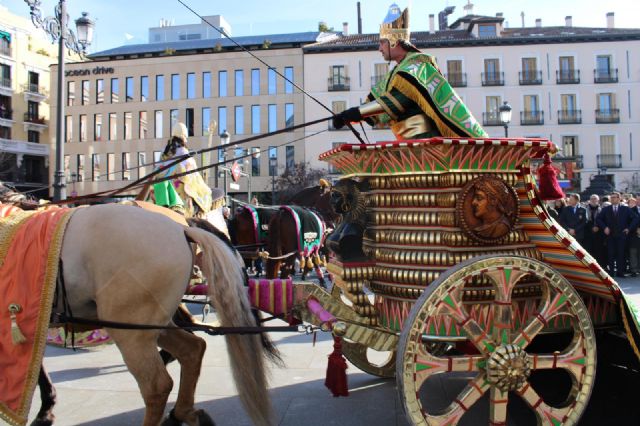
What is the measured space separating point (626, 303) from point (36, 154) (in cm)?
4753

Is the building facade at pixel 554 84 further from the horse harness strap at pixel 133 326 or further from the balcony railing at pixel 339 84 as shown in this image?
the horse harness strap at pixel 133 326

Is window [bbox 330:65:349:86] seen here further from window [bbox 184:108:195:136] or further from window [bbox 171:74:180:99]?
window [bbox 171:74:180:99]

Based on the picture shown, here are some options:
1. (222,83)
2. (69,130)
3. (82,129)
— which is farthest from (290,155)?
(69,130)

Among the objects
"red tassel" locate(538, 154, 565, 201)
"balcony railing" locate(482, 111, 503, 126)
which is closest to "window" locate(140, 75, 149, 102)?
"balcony railing" locate(482, 111, 503, 126)

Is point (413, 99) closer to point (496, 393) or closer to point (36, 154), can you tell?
point (496, 393)

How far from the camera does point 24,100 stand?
42656 mm

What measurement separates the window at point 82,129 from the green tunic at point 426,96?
145 feet

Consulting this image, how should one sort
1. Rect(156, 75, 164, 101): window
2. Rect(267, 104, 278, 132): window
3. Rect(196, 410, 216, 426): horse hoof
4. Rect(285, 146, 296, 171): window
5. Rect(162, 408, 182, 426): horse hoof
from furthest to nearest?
Rect(156, 75, 164, 101): window < Rect(267, 104, 278, 132): window < Rect(285, 146, 296, 171): window < Rect(162, 408, 182, 426): horse hoof < Rect(196, 410, 216, 426): horse hoof

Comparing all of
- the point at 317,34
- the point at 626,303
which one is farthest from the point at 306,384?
the point at 317,34

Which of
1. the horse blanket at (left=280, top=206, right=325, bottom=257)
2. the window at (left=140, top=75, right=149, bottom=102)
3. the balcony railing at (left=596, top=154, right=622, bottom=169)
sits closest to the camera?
the horse blanket at (left=280, top=206, right=325, bottom=257)

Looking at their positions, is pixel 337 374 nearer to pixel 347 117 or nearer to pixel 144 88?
pixel 347 117

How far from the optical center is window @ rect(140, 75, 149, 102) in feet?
135

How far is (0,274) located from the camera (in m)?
2.89

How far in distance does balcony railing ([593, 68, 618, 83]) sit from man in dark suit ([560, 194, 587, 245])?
29.4 metres
